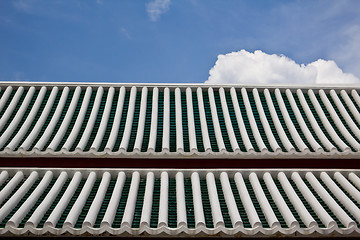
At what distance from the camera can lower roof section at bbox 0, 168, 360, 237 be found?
178 inches

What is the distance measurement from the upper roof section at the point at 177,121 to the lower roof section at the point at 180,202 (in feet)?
1.29

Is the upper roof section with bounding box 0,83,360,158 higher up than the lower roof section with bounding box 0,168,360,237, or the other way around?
the upper roof section with bounding box 0,83,360,158

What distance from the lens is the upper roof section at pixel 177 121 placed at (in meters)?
6.29

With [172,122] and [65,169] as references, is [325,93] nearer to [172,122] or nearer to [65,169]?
[172,122]

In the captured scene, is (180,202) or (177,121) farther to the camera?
(177,121)

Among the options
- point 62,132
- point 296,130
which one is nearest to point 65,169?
point 62,132

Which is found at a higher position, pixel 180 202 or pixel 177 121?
pixel 177 121

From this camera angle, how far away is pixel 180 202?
5.16 m

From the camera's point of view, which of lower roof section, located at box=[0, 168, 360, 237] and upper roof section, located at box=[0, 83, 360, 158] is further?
upper roof section, located at box=[0, 83, 360, 158]

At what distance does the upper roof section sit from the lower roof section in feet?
1.29

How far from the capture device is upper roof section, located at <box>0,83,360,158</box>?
6.29m

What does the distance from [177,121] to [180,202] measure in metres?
2.31

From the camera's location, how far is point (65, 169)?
5891mm

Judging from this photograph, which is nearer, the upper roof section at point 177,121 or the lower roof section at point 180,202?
the lower roof section at point 180,202
